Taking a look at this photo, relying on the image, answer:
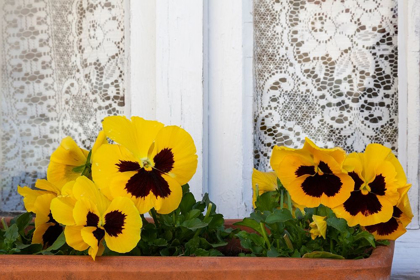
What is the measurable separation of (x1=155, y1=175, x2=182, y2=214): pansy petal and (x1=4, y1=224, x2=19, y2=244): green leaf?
0.26 metres

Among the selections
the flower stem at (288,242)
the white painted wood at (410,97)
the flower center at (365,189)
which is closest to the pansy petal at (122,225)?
the flower stem at (288,242)

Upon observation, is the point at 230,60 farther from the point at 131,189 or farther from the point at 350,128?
the point at 131,189

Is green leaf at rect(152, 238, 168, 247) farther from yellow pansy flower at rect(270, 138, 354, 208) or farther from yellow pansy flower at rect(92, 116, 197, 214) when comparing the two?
yellow pansy flower at rect(270, 138, 354, 208)

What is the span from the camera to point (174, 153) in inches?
27.6

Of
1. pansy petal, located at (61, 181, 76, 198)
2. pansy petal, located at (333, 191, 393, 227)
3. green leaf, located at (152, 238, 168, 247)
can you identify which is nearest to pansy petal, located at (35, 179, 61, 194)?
pansy petal, located at (61, 181, 76, 198)

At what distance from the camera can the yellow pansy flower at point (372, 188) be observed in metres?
0.71

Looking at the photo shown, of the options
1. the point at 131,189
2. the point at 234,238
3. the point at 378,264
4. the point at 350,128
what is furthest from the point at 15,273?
the point at 350,128

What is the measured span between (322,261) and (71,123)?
35.9 inches

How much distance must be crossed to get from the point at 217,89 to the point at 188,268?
647 millimetres

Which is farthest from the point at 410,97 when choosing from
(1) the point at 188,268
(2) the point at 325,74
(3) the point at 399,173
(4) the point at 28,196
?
(4) the point at 28,196

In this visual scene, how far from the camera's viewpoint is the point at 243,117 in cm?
120

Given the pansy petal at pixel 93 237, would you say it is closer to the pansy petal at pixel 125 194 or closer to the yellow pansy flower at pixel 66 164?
the pansy petal at pixel 125 194

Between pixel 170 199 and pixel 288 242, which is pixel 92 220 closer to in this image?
pixel 170 199

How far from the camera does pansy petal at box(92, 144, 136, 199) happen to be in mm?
677
